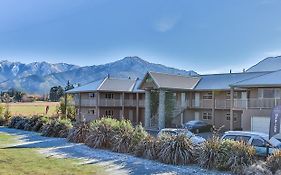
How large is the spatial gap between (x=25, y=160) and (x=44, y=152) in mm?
3695

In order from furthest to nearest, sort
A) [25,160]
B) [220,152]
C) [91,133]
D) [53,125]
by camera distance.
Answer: [53,125], [91,133], [25,160], [220,152]

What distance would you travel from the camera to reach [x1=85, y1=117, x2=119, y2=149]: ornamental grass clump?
82.5 feet

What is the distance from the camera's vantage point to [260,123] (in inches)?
1310

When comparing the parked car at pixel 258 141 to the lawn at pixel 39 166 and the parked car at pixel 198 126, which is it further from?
the parked car at pixel 198 126

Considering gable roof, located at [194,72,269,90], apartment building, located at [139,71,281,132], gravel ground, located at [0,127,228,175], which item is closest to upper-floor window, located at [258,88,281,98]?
apartment building, located at [139,71,281,132]

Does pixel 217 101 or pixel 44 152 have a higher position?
pixel 217 101

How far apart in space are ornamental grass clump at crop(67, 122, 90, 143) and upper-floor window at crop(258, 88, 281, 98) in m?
17.8

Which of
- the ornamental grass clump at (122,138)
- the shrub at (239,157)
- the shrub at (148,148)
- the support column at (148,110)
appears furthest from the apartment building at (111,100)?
the shrub at (239,157)

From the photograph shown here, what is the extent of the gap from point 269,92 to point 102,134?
18.5m

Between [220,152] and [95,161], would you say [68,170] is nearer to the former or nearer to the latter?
[95,161]

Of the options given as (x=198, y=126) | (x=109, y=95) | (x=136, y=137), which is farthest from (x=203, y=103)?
(x=136, y=137)

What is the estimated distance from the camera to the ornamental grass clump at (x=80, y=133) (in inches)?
1117

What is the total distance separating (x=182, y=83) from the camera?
46000 millimetres

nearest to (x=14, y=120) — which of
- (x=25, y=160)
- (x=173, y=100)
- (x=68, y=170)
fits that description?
(x=173, y=100)
